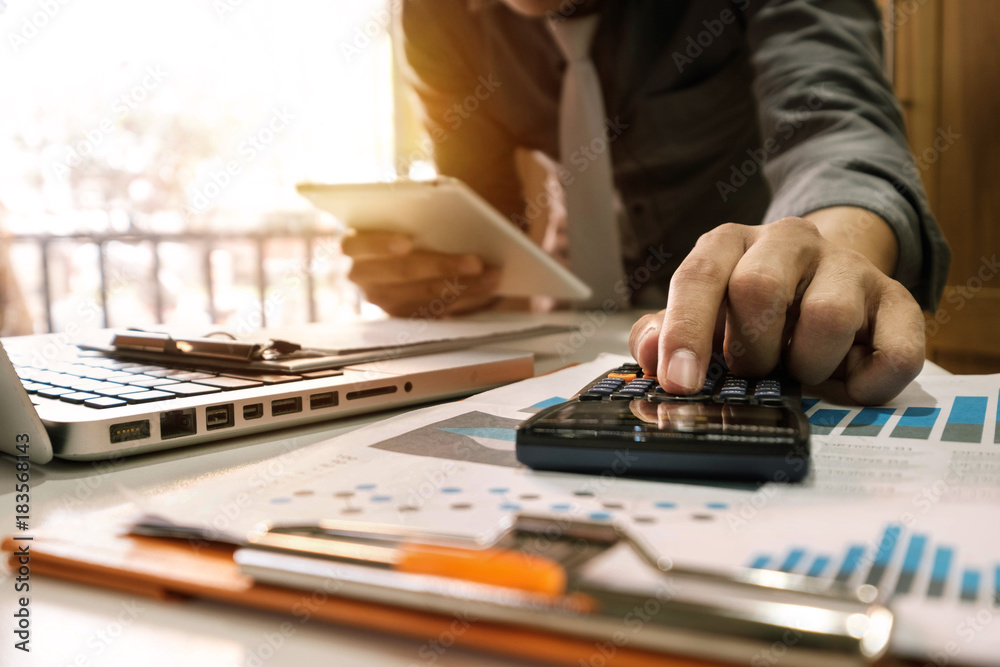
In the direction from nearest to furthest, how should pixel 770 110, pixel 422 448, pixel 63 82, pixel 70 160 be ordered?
pixel 422 448 < pixel 770 110 < pixel 63 82 < pixel 70 160

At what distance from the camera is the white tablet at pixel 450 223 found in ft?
2.84

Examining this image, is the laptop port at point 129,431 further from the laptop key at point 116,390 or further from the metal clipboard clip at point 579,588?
the metal clipboard clip at point 579,588

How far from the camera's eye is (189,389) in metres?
0.45

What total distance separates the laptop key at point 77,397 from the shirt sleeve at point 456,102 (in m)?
1.15

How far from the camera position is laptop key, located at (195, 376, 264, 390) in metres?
0.46

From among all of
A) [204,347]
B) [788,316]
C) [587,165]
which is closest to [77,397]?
[204,347]

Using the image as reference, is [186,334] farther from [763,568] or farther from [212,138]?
[212,138]

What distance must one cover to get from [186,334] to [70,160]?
Answer: 142 inches

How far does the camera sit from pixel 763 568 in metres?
0.20

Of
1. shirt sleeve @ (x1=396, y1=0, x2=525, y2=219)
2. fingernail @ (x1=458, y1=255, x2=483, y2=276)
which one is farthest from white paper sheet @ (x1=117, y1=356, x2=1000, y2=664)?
shirt sleeve @ (x1=396, y1=0, x2=525, y2=219)

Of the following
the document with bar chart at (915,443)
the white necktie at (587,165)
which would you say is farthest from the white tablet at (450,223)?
the document with bar chart at (915,443)

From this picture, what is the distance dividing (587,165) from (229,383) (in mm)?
845

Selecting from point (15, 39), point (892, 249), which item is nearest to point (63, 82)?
point (15, 39)

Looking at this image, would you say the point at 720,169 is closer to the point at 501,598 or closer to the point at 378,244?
the point at 378,244
